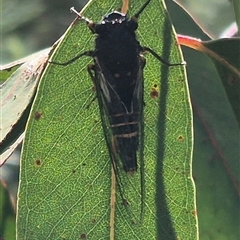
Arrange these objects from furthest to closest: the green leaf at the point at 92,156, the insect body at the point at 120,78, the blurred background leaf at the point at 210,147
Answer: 1. the blurred background leaf at the point at 210,147
2. the insect body at the point at 120,78
3. the green leaf at the point at 92,156

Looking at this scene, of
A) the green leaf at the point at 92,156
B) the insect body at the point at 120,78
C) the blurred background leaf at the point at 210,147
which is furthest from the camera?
the blurred background leaf at the point at 210,147

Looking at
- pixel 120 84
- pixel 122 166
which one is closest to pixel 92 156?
pixel 122 166

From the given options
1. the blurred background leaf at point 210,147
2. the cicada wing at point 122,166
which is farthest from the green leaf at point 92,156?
the blurred background leaf at point 210,147

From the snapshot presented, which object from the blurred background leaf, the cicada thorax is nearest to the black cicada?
the cicada thorax

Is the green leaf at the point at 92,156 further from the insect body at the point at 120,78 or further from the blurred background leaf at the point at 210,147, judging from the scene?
the blurred background leaf at the point at 210,147

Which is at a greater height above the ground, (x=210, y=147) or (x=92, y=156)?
(x=210, y=147)

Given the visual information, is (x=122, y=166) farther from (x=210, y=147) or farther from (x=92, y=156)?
(x=210, y=147)
